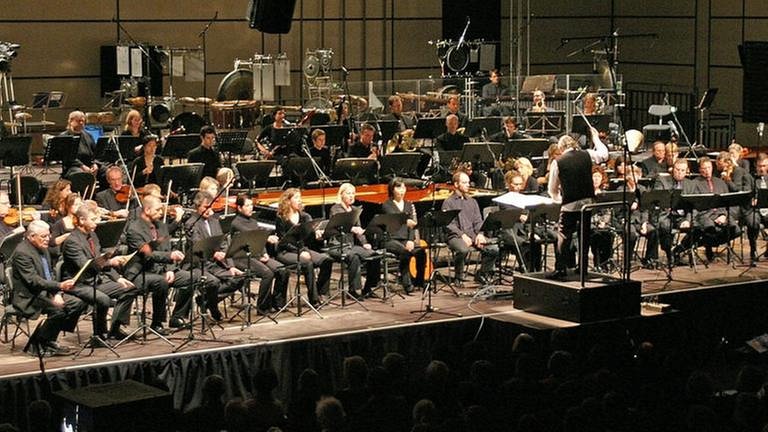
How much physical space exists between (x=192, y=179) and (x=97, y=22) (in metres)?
8.66

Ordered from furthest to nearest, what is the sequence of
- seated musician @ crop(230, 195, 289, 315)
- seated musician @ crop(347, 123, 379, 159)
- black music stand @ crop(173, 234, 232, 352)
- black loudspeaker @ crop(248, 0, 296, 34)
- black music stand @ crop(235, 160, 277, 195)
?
seated musician @ crop(347, 123, 379, 159), black music stand @ crop(235, 160, 277, 195), seated musician @ crop(230, 195, 289, 315), black music stand @ crop(173, 234, 232, 352), black loudspeaker @ crop(248, 0, 296, 34)

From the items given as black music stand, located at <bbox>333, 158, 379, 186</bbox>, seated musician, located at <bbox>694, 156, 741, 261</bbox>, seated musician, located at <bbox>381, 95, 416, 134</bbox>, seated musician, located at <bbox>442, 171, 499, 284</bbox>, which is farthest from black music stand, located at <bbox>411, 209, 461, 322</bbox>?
seated musician, located at <bbox>381, 95, 416, 134</bbox>

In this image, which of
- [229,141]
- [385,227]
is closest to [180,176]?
[385,227]

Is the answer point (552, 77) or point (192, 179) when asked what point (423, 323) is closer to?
point (192, 179)

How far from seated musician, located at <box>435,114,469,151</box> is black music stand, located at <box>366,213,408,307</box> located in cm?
453

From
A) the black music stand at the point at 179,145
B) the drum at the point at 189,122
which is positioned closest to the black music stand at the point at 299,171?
the black music stand at the point at 179,145

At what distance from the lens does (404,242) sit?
14.4m

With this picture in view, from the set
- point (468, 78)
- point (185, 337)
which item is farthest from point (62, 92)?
point (185, 337)

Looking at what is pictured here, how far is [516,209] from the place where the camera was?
1389 centimetres

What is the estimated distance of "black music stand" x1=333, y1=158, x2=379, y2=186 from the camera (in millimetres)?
16141

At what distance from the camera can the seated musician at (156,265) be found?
1219cm

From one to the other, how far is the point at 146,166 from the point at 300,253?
306 centimetres

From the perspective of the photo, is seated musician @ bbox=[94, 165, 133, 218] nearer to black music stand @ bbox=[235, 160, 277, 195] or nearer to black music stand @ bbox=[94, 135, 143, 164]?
→ black music stand @ bbox=[235, 160, 277, 195]

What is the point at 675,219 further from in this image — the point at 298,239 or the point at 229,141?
the point at 229,141
